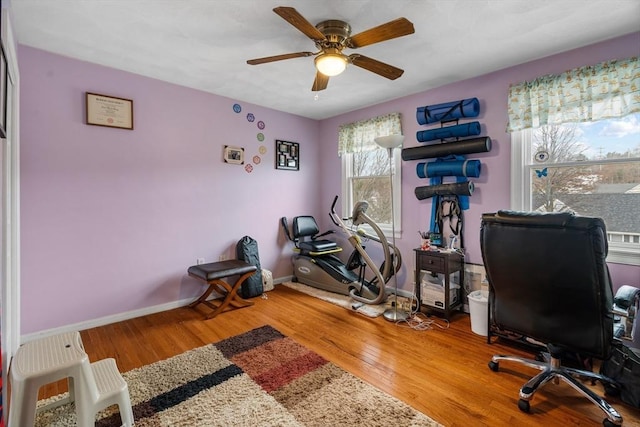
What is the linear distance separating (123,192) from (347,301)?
2.65 metres

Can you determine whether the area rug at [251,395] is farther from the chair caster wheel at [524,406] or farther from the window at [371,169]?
the window at [371,169]

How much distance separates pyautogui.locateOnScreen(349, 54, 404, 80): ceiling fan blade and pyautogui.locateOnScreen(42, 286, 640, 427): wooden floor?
7.18ft

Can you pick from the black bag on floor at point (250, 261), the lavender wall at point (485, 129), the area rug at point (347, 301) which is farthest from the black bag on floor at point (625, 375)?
the black bag on floor at point (250, 261)

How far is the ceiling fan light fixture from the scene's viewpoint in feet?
6.89

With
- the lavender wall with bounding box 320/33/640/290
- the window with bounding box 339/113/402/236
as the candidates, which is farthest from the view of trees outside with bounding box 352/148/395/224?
the lavender wall with bounding box 320/33/640/290

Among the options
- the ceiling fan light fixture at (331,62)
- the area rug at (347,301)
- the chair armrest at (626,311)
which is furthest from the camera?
the area rug at (347,301)

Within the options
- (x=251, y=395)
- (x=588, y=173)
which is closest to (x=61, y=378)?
(x=251, y=395)

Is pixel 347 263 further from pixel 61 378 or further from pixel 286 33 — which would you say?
pixel 61 378

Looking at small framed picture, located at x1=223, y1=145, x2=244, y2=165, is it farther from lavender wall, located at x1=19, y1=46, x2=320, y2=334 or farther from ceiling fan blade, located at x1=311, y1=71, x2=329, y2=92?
ceiling fan blade, located at x1=311, y1=71, x2=329, y2=92

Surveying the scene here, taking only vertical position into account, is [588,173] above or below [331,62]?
below

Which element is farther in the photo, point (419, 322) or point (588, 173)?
point (419, 322)

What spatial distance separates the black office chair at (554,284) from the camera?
1.53m

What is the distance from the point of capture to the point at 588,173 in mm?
2561

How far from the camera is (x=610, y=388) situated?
188 cm
